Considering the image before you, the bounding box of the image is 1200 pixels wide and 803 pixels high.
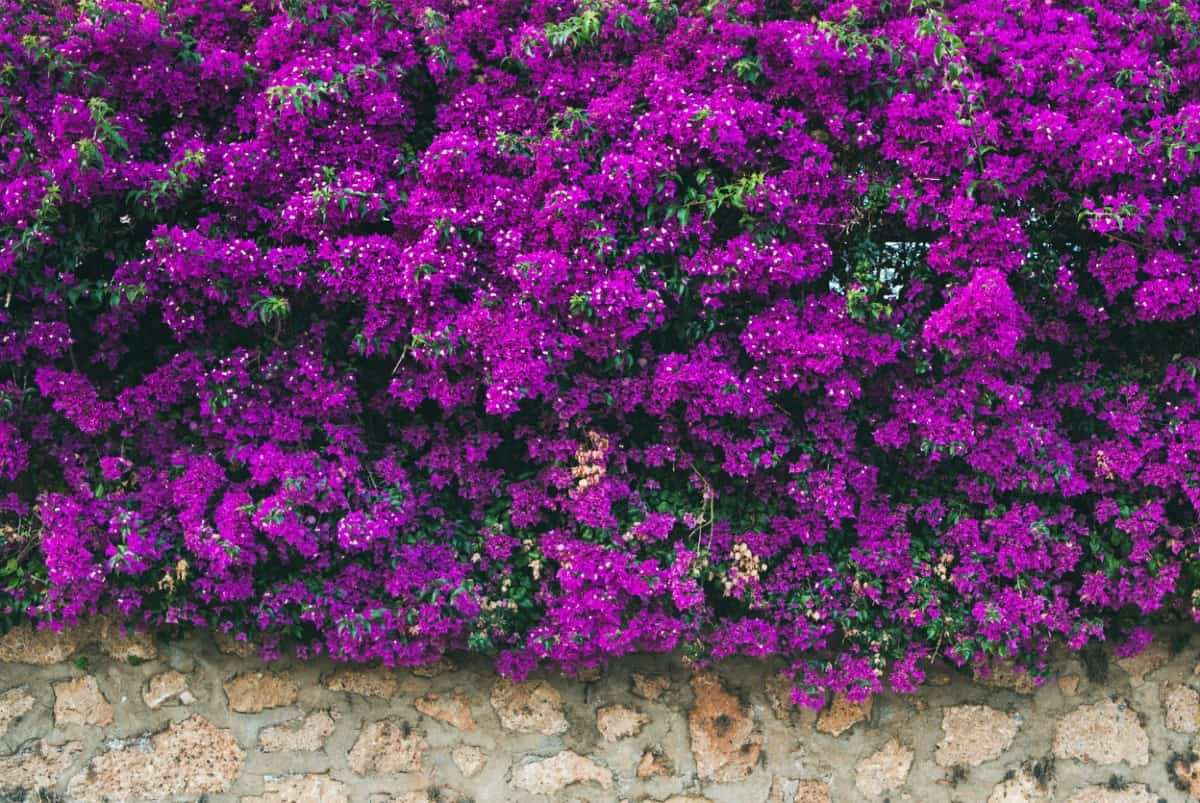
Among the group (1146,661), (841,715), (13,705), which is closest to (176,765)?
(13,705)

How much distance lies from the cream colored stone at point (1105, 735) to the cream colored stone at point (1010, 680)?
17 cm

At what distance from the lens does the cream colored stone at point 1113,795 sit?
3.78 metres

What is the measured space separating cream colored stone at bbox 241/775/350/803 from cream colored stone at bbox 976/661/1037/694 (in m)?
2.27

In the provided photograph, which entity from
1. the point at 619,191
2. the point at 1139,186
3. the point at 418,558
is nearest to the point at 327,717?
the point at 418,558

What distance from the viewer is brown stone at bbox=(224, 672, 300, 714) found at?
3.78m

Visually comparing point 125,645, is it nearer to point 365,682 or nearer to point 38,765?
point 38,765

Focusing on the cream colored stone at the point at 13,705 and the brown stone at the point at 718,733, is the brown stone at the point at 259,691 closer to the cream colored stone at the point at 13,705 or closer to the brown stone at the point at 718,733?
the cream colored stone at the point at 13,705

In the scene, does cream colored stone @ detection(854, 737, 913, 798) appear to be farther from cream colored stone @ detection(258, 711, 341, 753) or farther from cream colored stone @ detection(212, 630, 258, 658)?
cream colored stone @ detection(212, 630, 258, 658)

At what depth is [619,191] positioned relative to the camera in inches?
130

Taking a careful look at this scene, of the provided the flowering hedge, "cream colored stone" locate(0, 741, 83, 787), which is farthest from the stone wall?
the flowering hedge

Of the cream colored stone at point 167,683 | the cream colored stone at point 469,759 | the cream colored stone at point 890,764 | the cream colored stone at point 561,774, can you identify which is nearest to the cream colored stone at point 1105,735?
the cream colored stone at point 890,764

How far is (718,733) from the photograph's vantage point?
3799 millimetres

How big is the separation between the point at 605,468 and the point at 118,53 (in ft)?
6.85

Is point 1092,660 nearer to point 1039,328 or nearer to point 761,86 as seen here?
point 1039,328
